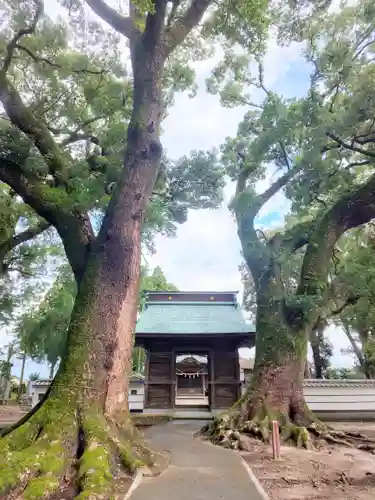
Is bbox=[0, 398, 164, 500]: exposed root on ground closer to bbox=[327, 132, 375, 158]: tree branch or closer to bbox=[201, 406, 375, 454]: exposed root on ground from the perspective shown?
bbox=[201, 406, 375, 454]: exposed root on ground

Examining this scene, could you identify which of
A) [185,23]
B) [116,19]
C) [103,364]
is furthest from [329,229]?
[116,19]

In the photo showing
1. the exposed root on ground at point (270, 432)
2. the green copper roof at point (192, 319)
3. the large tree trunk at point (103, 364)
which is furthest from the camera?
the green copper roof at point (192, 319)

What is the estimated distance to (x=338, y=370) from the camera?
21750 millimetres

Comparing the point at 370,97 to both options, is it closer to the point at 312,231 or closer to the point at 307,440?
the point at 312,231

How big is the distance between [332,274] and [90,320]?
30.2 feet

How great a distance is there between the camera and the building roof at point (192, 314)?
38.9 ft

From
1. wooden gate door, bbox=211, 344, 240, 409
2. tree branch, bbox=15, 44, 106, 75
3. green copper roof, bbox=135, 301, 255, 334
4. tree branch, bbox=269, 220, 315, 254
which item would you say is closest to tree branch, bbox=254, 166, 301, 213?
tree branch, bbox=269, 220, 315, 254

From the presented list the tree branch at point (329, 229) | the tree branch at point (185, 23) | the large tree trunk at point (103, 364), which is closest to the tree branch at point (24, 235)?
the large tree trunk at point (103, 364)

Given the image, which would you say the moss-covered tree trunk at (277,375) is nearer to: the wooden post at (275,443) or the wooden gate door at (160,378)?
the wooden post at (275,443)

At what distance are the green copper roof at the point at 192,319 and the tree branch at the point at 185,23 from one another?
8.04 meters

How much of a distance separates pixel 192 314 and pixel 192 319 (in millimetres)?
806

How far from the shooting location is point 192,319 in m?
13.3

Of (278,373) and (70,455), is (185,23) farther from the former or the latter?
(70,455)

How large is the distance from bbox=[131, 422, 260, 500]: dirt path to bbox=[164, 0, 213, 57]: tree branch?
7.51m
